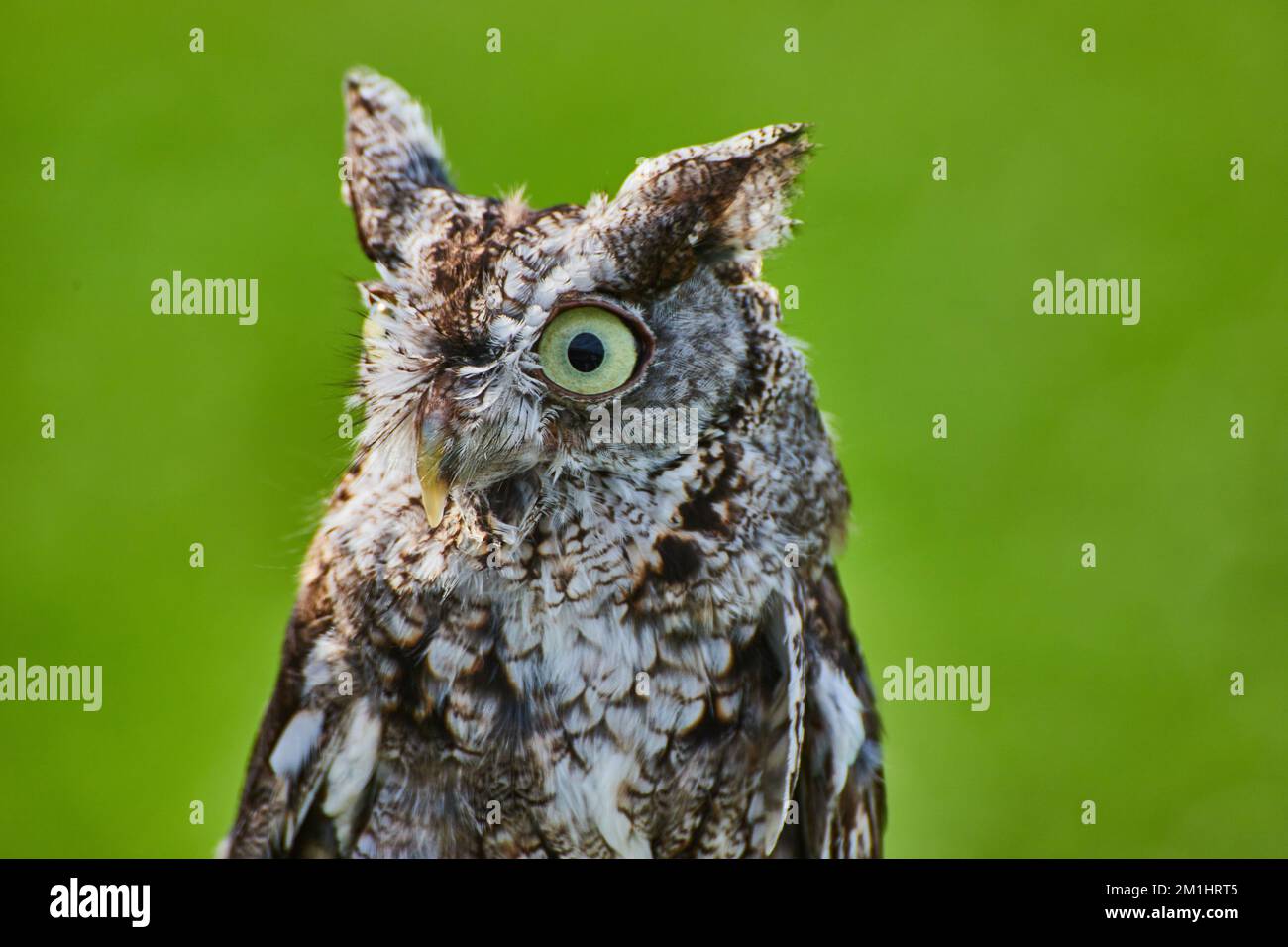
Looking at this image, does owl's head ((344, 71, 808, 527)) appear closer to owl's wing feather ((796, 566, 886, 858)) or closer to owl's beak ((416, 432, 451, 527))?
owl's beak ((416, 432, 451, 527))

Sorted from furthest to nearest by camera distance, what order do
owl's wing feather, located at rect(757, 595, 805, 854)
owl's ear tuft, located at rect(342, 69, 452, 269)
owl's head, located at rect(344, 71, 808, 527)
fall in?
owl's wing feather, located at rect(757, 595, 805, 854) < owl's ear tuft, located at rect(342, 69, 452, 269) < owl's head, located at rect(344, 71, 808, 527)

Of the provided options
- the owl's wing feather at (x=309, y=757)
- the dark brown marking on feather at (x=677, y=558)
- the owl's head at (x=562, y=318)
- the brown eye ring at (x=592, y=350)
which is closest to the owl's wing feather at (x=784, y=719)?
the dark brown marking on feather at (x=677, y=558)

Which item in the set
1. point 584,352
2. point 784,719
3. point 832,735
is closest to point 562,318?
point 584,352

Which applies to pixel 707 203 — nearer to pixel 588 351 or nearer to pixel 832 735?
pixel 588 351

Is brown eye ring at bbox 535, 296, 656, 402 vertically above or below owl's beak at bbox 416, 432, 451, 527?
above

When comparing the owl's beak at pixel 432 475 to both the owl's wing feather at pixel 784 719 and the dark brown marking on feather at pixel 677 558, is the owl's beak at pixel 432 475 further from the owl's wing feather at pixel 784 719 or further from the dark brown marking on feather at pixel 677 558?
the owl's wing feather at pixel 784 719

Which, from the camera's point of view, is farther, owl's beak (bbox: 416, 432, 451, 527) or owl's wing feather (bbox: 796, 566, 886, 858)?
owl's wing feather (bbox: 796, 566, 886, 858)

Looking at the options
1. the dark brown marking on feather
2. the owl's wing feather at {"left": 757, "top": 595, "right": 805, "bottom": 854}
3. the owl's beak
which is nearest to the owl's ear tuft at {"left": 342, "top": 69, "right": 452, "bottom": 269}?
the owl's beak
